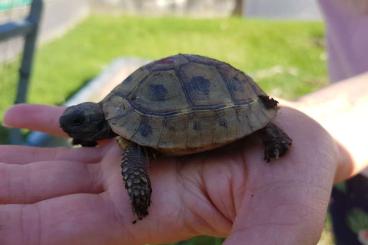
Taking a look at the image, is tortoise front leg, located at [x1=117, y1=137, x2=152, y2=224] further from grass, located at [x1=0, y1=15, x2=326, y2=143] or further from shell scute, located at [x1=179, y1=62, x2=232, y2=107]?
grass, located at [x1=0, y1=15, x2=326, y2=143]

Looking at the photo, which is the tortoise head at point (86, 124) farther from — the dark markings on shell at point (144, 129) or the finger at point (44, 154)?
the dark markings on shell at point (144, 129)

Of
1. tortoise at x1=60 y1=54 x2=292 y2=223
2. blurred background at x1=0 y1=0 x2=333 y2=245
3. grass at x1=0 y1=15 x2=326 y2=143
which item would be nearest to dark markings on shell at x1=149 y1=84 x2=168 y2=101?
tortoise at x1=60 y1=54 x2=292 y2=223

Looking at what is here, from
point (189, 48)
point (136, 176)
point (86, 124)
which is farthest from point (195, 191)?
point (189, 48)

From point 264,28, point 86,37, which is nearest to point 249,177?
point 86,37

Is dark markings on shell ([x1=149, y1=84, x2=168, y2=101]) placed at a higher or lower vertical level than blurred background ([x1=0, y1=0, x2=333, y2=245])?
higher

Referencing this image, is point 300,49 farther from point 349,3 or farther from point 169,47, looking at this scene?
point 349,3

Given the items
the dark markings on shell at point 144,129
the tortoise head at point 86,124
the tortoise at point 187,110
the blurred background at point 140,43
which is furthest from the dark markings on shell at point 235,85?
the blurred background at point 140,43
